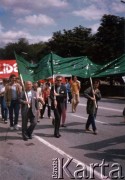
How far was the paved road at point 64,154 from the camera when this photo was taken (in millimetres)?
6734

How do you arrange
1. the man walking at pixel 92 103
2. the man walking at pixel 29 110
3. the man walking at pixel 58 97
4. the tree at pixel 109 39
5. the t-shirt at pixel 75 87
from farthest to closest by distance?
1. the tree at pixel 109 39
2. the t-shirt at pixel 75 87
3. the man walking at pixel 92 103
4. the man walking at pixel 58 97
5. the man walking at pixel 29 110

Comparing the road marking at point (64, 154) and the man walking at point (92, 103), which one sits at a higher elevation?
the man walking at point (92, 103)

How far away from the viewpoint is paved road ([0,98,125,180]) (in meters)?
6.73

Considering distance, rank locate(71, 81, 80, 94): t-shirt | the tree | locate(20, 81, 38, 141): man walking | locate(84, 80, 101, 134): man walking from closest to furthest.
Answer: locate(20, 81, 38, 141): man walking
locate(84, 80, 101, 134): man walking
locate(71, 81, 80, 94): t-shirt
the tree

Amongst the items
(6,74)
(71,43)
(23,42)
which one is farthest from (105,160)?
(23,42)

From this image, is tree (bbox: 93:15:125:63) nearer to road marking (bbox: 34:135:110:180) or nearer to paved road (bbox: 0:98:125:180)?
paved road (bbox: 0:98:125:180)

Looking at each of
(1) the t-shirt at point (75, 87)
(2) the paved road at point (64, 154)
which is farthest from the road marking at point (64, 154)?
(1) the t-shirt at point (75, 87)

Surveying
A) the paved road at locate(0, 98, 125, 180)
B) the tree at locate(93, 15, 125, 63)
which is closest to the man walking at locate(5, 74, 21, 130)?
the paved road at locate(0, 98, 125, 180)

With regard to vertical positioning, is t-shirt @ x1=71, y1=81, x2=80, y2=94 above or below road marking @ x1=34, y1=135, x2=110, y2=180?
above

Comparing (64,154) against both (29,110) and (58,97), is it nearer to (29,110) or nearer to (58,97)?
(29,110)

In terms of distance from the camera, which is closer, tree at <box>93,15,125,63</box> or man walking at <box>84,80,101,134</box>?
man walking at <box>84,80,101,134</box>

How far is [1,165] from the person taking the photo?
7379 mm

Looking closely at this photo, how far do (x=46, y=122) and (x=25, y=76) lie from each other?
9.64ft

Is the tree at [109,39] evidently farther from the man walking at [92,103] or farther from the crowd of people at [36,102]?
the man walking at [92,103]
